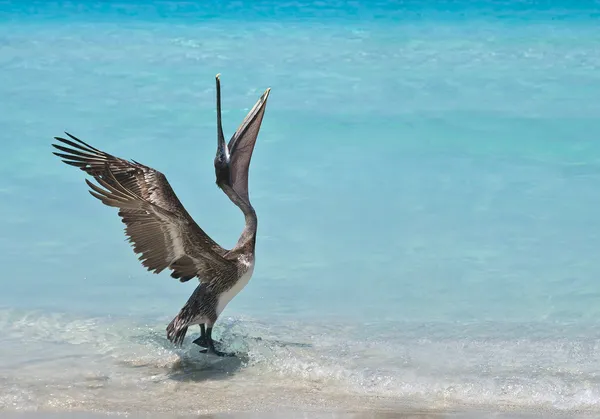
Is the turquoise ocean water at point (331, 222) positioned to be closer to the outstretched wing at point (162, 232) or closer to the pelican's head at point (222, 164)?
the outstretched wing at point (162, 232)

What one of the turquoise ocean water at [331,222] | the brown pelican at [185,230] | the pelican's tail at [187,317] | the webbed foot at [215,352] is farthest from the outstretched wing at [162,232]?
the turquoise ocean water at [331,222]

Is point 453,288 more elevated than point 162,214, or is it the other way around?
point 162,214

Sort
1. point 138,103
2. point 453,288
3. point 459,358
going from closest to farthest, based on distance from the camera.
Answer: point 459,358 < point 453,288 < point 138,103

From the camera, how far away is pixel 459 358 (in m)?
4.87

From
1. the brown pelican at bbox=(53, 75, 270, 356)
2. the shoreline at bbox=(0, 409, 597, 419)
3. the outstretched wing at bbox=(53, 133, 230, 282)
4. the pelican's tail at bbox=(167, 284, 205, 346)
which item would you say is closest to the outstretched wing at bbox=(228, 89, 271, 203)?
the brown pelican at bbox=(53, 75, 270, 356)

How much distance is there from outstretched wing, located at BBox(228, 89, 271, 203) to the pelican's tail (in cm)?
62

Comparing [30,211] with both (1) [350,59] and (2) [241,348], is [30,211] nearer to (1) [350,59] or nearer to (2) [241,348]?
(2) [241,348]

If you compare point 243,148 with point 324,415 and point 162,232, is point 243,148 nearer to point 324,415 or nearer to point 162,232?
point 162,232

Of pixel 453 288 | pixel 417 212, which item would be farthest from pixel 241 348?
pixel 417 212

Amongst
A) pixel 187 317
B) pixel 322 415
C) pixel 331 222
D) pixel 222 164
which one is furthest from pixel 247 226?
pixel 331 222

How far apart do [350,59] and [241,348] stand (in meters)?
7.66

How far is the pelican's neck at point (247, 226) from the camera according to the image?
4.86 meters

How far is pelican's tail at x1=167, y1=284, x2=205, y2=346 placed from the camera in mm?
4715

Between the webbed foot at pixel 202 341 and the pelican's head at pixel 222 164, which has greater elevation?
the pelican's head at pixel 222 164
